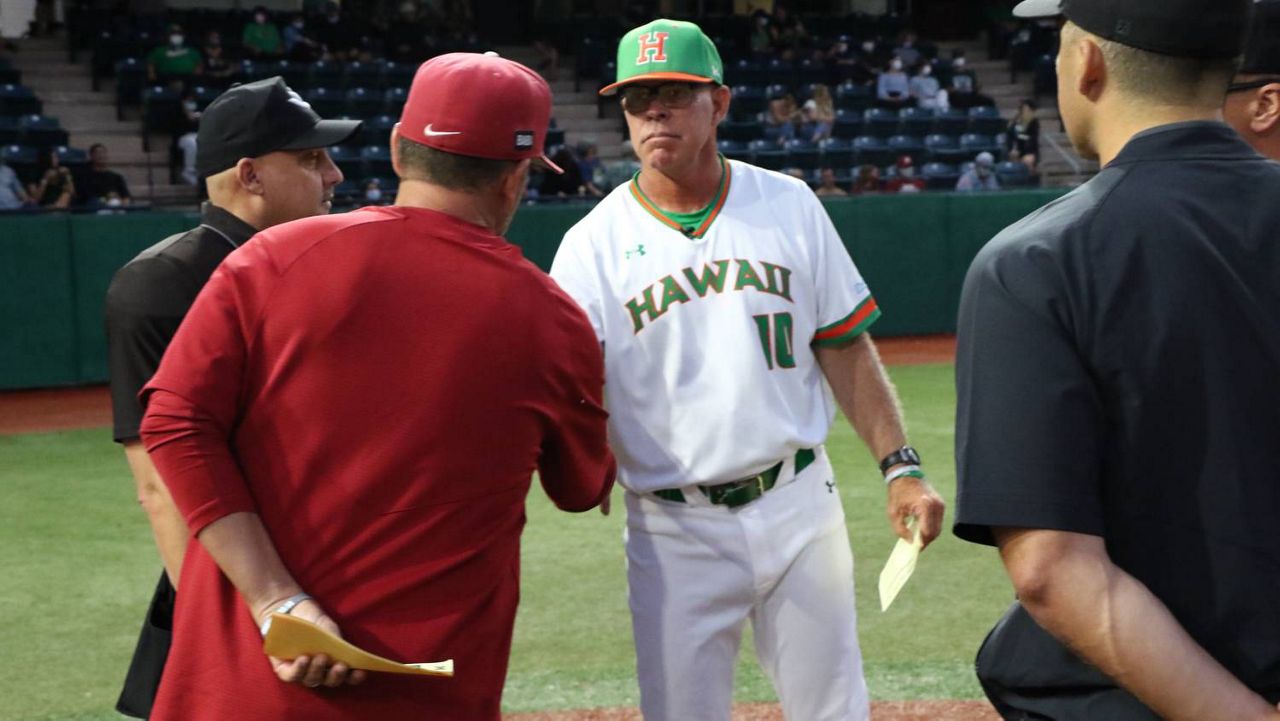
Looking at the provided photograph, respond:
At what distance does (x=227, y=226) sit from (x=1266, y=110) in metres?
2.05

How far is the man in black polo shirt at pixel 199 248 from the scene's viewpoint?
2.86m

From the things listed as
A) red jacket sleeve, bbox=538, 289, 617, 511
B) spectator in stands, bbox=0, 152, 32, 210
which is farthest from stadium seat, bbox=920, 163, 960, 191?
red jacket sleeve, bbox=538, 289, 617, 511

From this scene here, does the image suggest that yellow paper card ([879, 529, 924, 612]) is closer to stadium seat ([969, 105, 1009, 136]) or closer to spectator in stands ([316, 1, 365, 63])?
stadium seat ([969, 105, 1009, 136])

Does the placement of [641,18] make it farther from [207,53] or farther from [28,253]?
[28,253]

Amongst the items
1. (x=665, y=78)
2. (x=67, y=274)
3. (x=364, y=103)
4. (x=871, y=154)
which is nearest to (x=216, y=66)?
(x=364, y=103)

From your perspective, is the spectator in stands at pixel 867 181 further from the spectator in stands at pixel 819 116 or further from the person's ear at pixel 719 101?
the person's ear at pixel 719 101

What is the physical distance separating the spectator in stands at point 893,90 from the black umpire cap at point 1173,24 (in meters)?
19.3

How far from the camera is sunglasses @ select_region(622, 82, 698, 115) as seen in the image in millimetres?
3439

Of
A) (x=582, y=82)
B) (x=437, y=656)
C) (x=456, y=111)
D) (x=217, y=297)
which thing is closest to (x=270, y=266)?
(x=217, y=297)

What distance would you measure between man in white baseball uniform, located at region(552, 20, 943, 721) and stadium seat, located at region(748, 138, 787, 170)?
545 inches

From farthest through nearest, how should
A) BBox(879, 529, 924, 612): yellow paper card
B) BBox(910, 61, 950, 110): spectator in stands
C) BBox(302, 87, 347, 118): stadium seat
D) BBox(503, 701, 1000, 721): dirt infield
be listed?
BBox(910, 61, 950, 110): spectator in stands, BBox(302, 87, 347, 118): stadium seat, BBox(503, 701, 1000, 721): dirt infield, BBox(879, 529, 924, 612): yellow paper card

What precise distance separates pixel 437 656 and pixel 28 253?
10674mm

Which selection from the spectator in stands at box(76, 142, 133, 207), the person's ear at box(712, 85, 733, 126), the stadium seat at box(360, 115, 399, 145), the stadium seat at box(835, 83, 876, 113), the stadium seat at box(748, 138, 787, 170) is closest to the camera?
the person's ear at box(712, 85, 733, 126)

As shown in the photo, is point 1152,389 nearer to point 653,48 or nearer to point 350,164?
point 653,48
